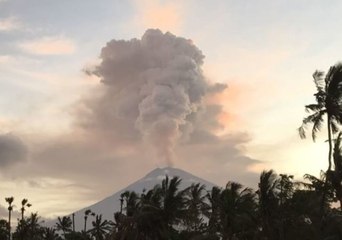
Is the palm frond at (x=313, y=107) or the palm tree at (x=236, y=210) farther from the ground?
the palm frond at (x=313, y=107)

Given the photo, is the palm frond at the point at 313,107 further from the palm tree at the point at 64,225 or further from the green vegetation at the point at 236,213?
the palm tree at the point at 64,225

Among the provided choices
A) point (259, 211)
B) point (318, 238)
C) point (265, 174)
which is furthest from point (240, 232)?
point (318, 238)

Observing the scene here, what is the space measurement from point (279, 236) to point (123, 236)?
1581 centimetres

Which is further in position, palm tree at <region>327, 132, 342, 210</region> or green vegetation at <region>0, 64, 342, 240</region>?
green vegetation at <region>0, 64, 342, 240</region>

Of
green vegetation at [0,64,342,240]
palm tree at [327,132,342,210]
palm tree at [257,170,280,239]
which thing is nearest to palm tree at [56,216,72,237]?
green vegetation at [0,64,342,240]

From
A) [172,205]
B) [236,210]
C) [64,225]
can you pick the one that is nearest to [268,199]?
[236,210]

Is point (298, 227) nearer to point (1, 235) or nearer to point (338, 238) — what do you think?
point (338, 238)

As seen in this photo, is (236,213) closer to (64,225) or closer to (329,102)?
(329,102)

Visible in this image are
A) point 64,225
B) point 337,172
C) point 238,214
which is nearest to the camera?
point 337,172

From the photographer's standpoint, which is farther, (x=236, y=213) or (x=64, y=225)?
(x=64, y=225)

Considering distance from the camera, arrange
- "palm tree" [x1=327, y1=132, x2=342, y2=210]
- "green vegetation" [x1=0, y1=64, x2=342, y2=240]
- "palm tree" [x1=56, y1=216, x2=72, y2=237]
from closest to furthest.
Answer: "palm tree" [x1=327, y1=132, x2=342, y2=210] → "green vegetation" [x1=0, y1=64, x2=342, y2=240] → "palm tree" [x1=56, y1=216, x2=72, y2=237]

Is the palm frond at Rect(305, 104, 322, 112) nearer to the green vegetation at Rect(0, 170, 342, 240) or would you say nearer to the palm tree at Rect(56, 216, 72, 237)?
the green vegetation at Rect(0, 170, 342, 240)

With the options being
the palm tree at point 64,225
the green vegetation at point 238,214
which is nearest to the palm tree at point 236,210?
the green vegetation at point 238,214

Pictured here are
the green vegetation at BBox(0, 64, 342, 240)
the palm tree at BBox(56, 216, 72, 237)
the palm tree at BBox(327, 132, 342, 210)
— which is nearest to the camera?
the palm tree at BBox(327, 132, 342, 210)
